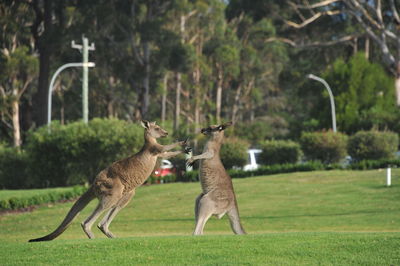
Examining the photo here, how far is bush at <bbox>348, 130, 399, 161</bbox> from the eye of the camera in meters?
43.5

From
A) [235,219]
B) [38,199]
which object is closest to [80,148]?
[38,199]

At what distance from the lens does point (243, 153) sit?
4322 centimetres

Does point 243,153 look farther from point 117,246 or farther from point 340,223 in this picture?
point 117,246

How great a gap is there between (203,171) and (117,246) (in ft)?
7.05

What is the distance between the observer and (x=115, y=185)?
14.9 metres

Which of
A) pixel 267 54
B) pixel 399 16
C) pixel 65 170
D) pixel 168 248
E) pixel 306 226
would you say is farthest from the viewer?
pixel 267 54

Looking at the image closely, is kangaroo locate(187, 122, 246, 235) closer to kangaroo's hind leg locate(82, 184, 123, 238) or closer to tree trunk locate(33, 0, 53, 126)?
kangaroo's hind leg locate(82, 184, 123, 238)

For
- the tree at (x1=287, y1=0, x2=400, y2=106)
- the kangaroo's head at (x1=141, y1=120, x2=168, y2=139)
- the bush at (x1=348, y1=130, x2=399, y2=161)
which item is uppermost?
the tree at (x1=287, y1=0, x2=400, y2=106)

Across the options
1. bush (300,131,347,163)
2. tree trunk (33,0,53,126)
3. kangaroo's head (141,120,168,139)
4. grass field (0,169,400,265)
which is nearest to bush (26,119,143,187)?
grass field (0,169,400,265)

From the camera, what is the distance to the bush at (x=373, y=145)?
43.5 meters

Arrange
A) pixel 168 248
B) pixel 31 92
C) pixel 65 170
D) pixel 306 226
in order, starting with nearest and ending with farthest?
pixel 168 248 < pixel 306 226 < pixel 65 170 < pixel 31 92

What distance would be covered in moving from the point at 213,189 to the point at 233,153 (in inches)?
1115

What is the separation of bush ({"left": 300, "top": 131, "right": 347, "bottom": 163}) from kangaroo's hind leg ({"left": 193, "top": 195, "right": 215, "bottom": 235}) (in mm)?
29873

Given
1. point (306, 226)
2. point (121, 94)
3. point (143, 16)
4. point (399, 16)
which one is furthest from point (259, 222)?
point (121, 94)
